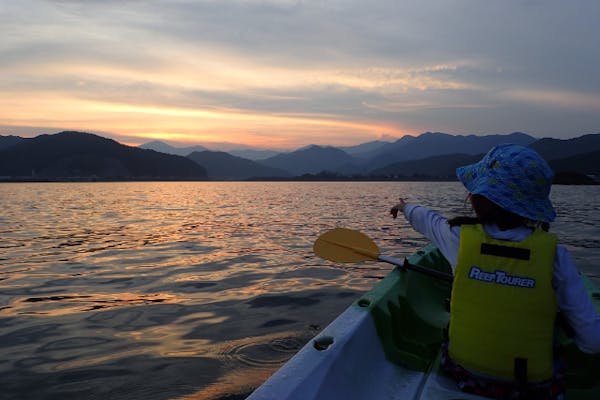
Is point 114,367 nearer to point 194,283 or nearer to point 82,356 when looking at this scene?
point 82,356

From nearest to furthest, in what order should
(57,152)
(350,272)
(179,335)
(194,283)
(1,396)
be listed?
(1,396)
(179,335)
(194,283)
(350,272)
(57,152)

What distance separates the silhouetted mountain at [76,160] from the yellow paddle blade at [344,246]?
182067 mm

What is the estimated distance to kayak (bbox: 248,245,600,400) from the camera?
2764 mm

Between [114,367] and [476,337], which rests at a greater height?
[476,337]

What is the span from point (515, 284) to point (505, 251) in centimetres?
21

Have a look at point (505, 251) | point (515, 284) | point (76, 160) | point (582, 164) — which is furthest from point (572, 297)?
point (76, 160)

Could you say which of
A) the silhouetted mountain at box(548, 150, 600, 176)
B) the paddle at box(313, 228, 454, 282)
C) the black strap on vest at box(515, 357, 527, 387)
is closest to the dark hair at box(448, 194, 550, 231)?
the black strap on vest at box(515, 357, 527, 387)

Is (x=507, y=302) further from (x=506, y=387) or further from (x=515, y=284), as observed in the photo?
(x=506, y=387)

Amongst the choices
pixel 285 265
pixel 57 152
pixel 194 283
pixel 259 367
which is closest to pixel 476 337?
pixel 259 367

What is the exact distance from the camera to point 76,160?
172 meters

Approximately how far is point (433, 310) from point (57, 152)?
202446mm

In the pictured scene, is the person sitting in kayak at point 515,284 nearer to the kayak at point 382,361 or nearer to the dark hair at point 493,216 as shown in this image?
the dark hair at point 493,216

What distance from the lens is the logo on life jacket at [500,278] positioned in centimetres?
260

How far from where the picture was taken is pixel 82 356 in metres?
5.50
